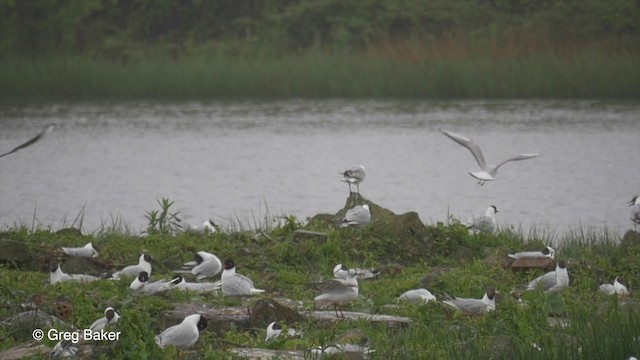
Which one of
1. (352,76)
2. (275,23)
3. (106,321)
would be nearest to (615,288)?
(106,321)

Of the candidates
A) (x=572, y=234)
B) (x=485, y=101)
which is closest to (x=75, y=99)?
(x=485, y=101)

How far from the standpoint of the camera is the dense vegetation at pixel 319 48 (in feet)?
95.2

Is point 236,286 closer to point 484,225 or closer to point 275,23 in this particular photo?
point 484,225

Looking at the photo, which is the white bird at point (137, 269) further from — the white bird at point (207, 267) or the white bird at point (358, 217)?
the white bird at point (358, 217)

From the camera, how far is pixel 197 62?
32.8 meters

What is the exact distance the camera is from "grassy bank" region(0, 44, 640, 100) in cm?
2853

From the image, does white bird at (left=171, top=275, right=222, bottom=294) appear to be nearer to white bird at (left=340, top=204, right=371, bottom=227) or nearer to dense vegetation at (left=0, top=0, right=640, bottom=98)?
white bird at (left=340, top=204, right=371, bottom=227)

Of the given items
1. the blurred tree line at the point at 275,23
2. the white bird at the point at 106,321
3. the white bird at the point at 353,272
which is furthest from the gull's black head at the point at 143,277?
the blurred tree line at the point at 275,23

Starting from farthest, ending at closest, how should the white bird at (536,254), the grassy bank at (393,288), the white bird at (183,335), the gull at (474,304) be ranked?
the white bird at (536,254)
the gull at (474,304)
the white bird at (183,335)
the grassy bank at (393,288)

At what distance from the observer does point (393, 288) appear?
9.12m

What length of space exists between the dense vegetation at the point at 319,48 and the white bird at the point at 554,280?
63.4 ft

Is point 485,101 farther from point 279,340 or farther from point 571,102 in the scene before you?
point 279,340

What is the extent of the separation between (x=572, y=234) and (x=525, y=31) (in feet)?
70.8

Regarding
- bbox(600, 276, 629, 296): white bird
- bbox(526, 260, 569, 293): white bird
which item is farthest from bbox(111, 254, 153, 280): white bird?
bbox(600, 276, 629, 296): white bird
